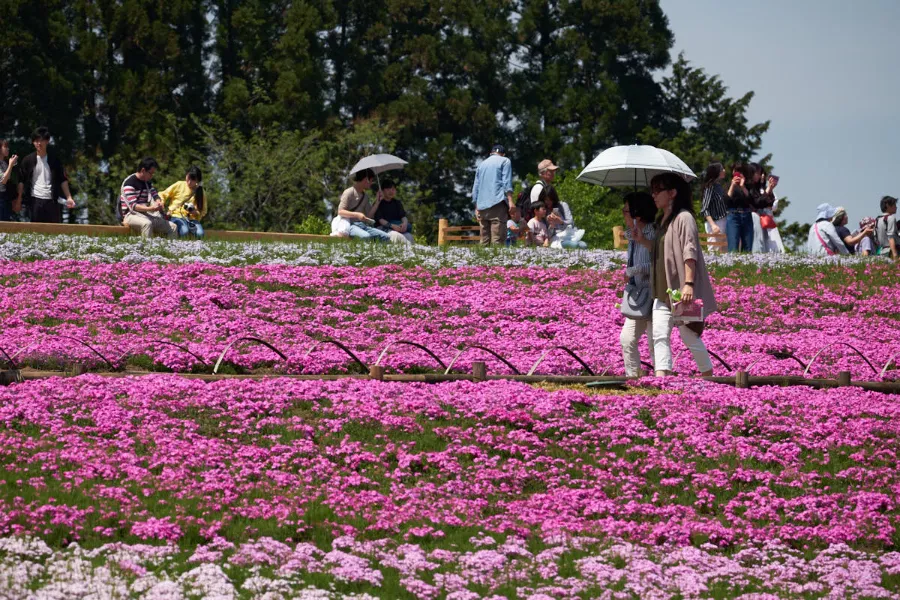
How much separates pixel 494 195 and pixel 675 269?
11829 mm

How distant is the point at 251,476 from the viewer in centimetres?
948

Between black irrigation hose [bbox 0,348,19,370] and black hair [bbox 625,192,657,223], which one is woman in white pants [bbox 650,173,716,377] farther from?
black irrigation hose [bbox 0,348,19,370]

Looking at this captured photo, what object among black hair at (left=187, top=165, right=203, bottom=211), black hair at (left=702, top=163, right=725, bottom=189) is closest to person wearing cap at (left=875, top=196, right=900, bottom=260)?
black hair at (left=702, top=163, right=725, bottom=189)

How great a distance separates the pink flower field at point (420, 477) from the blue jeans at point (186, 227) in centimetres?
741

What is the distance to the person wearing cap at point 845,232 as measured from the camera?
26.3m

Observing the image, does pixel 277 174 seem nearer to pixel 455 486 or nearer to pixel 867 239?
pixel 867 239

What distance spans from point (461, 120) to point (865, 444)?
42.1 meters

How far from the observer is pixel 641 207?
42.1 ft

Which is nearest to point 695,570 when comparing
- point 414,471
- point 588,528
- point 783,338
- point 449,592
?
point 588,528

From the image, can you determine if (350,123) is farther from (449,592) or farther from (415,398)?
(449,592)

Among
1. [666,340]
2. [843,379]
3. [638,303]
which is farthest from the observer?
[843,379]

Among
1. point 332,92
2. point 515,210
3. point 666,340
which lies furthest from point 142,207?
point 332,92

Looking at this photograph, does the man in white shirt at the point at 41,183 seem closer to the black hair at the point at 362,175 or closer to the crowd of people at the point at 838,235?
the black hair at the point at 362,175

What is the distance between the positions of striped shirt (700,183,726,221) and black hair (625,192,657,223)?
11204 mm
